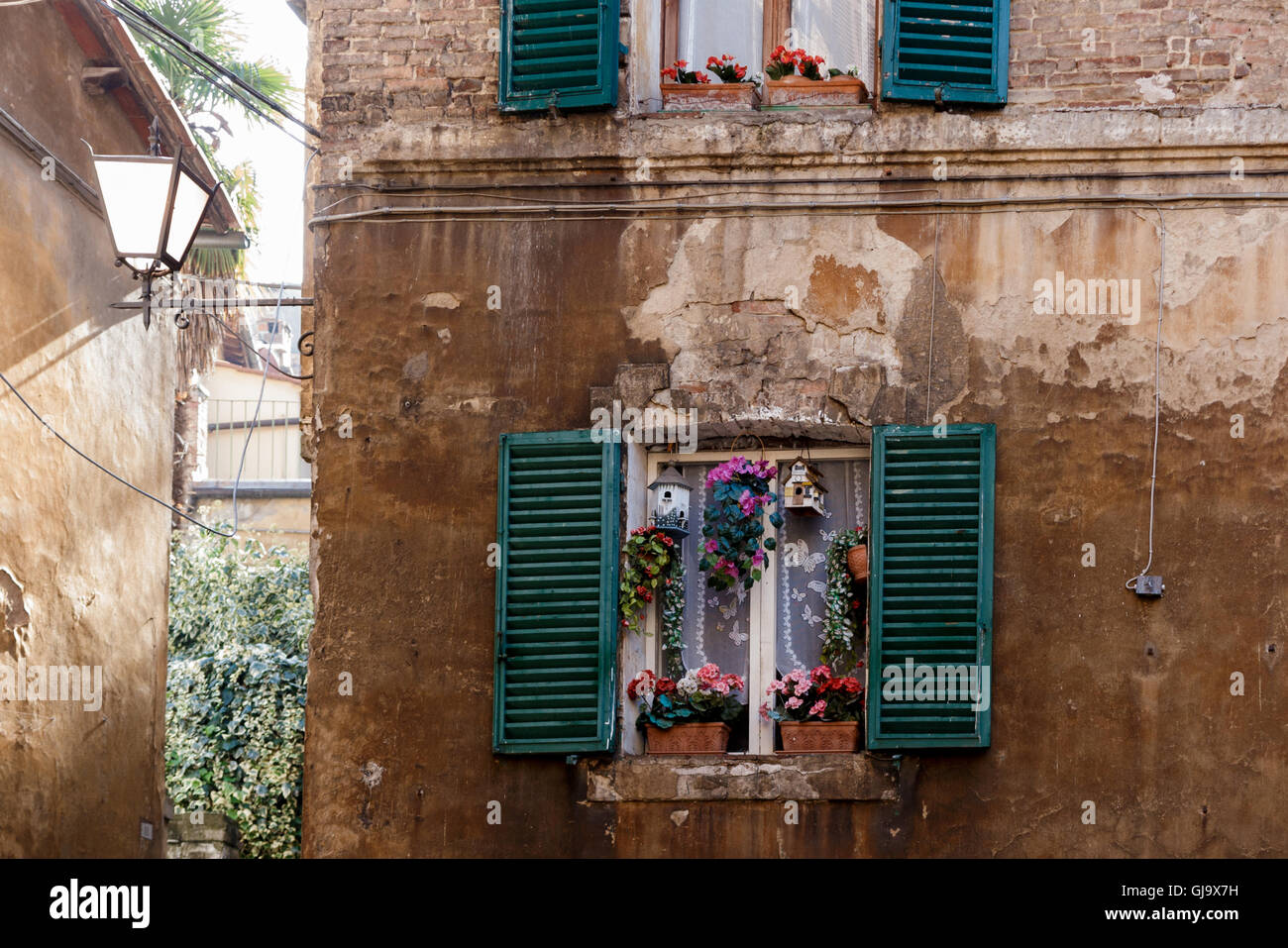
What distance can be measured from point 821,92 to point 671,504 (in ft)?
6.73

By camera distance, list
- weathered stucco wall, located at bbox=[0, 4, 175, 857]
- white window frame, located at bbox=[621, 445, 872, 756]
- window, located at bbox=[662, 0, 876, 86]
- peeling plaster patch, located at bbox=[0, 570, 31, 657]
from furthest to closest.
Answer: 1. weathered stucco wall, located at bbox=[0, 4, 175, 857]
2. peeling plaster patch, located at bbox=[0, 570, 31, 657]
3. window, located at bbox=[662, 0, 876, 86]
4. white window frame, located at bbox=[621, 445, 872, 756]

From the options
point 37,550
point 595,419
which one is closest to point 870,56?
point 595,419

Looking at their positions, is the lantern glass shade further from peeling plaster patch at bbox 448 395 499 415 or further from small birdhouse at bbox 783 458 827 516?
small birdhouse at bbox 783 458 827 516

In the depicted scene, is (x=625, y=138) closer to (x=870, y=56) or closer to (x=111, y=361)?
(x=870, y=56)

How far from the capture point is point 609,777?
7.87 meters

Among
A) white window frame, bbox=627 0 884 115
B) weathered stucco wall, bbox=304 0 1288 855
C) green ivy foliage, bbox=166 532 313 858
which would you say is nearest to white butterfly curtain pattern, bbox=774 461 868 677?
weathered stucco wall, bbox=304 0 1288 855

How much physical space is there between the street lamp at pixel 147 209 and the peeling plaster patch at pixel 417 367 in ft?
4.11

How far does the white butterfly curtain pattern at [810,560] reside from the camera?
26.7ft

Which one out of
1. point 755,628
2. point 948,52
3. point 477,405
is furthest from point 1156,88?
point 477,405

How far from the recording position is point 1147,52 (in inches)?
323

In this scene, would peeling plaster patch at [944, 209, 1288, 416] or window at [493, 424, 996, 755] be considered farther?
peeling plaster patch at [944, 209, 1288, 416]

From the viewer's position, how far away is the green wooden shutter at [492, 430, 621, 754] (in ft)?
26.0

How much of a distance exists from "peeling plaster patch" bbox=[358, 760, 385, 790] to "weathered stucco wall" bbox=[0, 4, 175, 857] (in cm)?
248

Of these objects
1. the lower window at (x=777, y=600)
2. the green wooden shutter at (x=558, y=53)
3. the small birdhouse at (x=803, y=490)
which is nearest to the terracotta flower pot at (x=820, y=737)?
the lower window at (x=777, y=600)
